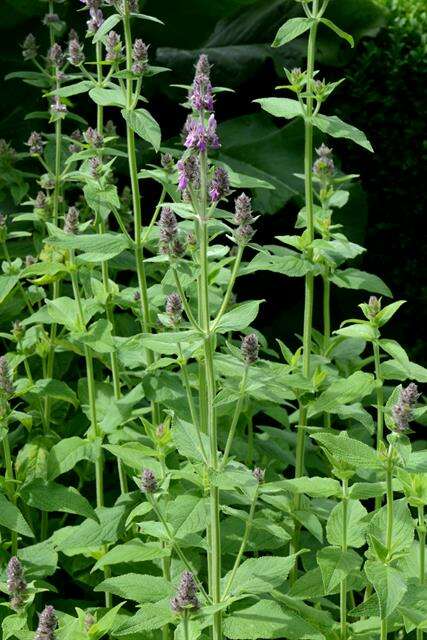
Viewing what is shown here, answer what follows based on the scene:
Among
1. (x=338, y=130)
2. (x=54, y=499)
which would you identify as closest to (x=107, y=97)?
(x=338, y=130)

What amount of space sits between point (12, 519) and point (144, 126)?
1.24 meters

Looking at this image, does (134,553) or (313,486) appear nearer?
(313,486)

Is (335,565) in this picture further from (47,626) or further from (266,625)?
(47,626)

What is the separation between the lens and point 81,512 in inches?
120

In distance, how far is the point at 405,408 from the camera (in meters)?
2.22

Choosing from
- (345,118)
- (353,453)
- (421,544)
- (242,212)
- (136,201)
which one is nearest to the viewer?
(353,453)

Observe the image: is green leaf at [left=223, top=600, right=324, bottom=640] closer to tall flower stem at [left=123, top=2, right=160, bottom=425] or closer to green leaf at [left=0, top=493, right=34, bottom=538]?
green leaf at [left=0, top=493, right=34, bottom=538]

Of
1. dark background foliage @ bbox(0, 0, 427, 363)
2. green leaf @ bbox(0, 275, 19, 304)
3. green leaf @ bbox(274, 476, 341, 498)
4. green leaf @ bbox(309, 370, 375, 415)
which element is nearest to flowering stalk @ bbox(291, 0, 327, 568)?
green leaf @ bbox(309, 370, 375, 415)

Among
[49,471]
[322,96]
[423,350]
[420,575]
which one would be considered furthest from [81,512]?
[423,350]

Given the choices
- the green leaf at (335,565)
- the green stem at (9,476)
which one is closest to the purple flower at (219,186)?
the green leaf at (335,565)

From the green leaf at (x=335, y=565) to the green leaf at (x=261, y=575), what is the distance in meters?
0.09

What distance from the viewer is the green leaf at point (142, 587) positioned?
2.56 m

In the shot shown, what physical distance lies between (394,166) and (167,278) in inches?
123

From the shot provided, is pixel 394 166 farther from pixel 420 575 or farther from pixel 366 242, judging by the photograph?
pixel 420 575
